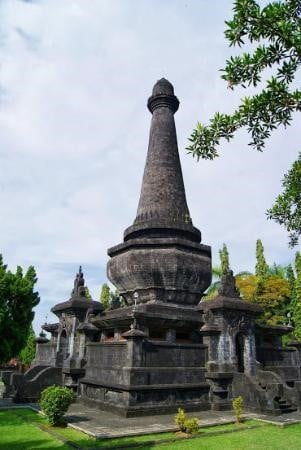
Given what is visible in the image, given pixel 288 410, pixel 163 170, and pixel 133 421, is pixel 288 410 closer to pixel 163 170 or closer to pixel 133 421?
pixel 133 421

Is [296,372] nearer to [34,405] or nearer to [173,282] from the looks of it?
[173,282]

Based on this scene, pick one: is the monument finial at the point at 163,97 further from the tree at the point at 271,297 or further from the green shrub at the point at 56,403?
the tree at the point at 271,297

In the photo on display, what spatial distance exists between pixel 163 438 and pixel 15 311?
10.0m

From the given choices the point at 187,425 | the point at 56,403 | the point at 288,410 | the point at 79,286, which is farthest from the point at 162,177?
the point at 187,425

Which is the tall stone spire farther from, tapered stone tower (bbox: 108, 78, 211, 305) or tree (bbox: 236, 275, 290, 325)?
tree (bbox: 236, 275, 290, 325)

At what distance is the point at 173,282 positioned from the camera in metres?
16.7

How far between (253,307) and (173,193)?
6.96 meters

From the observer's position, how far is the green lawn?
8.73 meters

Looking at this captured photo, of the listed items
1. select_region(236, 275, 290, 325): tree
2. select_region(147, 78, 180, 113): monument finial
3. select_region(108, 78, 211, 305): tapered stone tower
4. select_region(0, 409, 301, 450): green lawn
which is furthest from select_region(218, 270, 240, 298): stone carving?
select_region(236, 275, 290, 325): tree

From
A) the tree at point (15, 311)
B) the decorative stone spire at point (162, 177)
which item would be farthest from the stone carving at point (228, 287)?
the tree at point (15, 311)

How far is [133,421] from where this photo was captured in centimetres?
1132

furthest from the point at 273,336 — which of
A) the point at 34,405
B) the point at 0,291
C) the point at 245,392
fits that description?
the point at 0,291

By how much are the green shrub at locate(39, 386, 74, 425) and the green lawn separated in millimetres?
278

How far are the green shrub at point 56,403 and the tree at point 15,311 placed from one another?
212 inches
